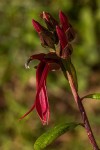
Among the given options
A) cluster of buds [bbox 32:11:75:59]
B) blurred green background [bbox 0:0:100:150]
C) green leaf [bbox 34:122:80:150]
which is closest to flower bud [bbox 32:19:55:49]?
cluster of buds [bbox 32:11:75:59]

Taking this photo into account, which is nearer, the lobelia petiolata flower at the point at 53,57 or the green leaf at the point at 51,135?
the lobelia petiolata flower at the point at 53,57

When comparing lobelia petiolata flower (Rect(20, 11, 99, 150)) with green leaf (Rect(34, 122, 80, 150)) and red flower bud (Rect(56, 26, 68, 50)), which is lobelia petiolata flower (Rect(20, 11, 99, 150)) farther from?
green leaf (Rect(34, 122, 80, 150))

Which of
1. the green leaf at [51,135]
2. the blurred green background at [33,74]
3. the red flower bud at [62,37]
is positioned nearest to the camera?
the red flower bud at [62,37]

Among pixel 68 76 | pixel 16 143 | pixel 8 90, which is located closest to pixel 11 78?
pixel 8 90

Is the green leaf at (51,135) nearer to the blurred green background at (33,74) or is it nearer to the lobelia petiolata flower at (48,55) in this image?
the lobelia petiolata flower at (48,55)

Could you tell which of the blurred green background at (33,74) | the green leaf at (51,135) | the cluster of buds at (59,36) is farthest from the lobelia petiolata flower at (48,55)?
the blurred green background at (33,74)

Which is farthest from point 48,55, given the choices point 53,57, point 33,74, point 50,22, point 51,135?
point 33,74
